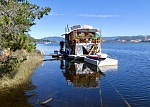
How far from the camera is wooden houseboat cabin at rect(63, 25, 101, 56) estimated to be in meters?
41.2

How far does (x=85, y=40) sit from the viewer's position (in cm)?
4169

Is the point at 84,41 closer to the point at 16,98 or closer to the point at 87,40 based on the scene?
the point at 87,40

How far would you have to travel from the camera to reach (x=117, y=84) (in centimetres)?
2084

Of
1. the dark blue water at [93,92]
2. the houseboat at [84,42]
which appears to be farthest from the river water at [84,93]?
the houseboat at [84,42]

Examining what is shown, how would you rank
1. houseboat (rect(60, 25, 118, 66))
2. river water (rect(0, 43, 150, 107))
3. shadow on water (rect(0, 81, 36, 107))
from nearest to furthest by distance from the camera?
shadow on water (rect(0, 81, 36, 107)), river water (rect(0, 43, 150, 107)), houseboat (rect(60, 25, 118, 66))

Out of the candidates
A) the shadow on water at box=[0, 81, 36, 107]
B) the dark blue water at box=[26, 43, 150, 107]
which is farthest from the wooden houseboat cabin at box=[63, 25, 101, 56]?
the shadow on water at box=[0, 81, 36, 107]

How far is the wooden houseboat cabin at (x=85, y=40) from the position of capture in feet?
135

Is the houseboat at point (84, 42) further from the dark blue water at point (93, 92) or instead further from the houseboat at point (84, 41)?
the dark blue water at point (93, 92)

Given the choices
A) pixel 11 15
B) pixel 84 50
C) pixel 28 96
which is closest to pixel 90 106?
pixel 28 96

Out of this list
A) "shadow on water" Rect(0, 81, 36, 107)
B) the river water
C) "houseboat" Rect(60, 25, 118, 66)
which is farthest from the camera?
"houseboat" Rect(60, 25, 118, 66)

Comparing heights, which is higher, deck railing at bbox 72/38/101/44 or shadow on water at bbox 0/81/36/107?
deck railing at bbox 72/38/101/44

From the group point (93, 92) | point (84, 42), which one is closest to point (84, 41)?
point (84, 42)

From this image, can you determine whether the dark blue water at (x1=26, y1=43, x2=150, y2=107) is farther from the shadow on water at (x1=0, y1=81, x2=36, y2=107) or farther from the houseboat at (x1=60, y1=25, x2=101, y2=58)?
the houseboat at (x1=60, y1=25, x2=101, y2=58)

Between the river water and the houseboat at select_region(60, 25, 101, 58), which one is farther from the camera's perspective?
the houseboat at select_region(60, 25, 101, 58)
